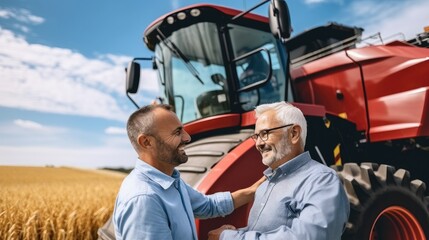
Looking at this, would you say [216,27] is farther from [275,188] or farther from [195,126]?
[275,188]

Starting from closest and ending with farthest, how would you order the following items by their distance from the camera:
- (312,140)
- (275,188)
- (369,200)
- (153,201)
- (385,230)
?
(153,201), (275,188), (369,200), (385,230), (312,140)

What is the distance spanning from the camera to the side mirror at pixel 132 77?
173 inches

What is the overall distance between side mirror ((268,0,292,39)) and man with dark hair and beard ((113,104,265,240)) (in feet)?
4.93

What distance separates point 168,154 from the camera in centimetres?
201

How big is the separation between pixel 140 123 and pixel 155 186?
369 millimetres

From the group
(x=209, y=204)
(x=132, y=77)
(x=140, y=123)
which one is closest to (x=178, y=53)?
(x=132, y=77)

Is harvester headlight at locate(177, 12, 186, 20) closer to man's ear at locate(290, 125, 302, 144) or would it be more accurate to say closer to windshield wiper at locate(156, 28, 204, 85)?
windshield wiper at locate(156, 28, 204, 85)

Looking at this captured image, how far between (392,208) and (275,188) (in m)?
1.66

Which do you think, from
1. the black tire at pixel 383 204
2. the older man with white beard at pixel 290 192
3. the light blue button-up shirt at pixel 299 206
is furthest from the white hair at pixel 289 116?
the black tire at pixel 383 204

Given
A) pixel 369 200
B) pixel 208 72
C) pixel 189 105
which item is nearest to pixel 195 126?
pixel 189 105

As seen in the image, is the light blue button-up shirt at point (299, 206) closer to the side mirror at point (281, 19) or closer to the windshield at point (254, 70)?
the side mirror at point (281, 19)

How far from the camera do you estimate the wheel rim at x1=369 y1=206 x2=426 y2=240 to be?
3139mm

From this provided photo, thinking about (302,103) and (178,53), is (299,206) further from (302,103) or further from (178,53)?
(178,53)

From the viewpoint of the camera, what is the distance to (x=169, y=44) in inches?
167
